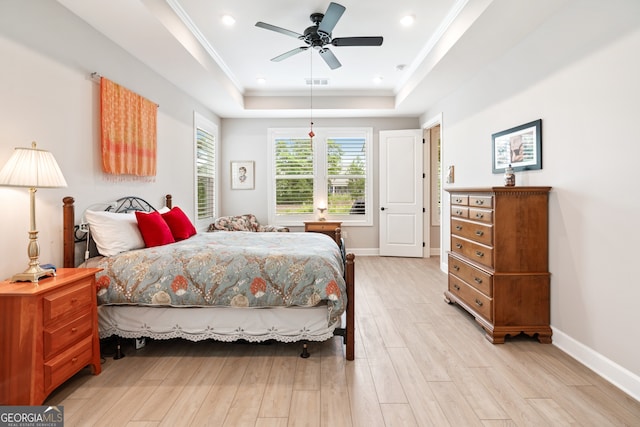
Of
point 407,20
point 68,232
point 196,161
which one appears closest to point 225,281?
point 68,232

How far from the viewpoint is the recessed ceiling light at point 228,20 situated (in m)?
3.43

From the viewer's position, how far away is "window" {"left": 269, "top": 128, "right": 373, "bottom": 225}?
6668 mm

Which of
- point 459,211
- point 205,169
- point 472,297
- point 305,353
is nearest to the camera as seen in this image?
point 305,353

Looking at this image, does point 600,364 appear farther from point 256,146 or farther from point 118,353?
point 256,146

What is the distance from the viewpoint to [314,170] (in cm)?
668

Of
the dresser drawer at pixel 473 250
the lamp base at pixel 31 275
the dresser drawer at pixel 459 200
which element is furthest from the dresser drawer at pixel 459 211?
the lamp base at pixel 31 275

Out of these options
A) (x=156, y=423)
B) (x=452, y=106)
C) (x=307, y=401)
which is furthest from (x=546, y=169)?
(x=156, y=423)

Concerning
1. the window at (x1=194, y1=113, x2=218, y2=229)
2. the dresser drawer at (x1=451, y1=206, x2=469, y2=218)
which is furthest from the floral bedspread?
the window at (x1=194, y1=113, x2=218, y2=229)

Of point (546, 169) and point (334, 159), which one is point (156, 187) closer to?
point (334, 159)

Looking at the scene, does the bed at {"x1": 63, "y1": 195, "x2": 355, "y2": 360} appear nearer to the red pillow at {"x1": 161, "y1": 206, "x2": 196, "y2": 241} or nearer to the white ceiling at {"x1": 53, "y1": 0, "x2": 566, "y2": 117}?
the red pillow at {"x1": 161, "y1": 206, "x2": 196, "y2": 241}

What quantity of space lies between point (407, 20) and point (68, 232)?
3709 mm

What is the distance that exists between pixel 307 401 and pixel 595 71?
297cm

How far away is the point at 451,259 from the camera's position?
3.81m

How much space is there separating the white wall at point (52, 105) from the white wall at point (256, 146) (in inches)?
119
